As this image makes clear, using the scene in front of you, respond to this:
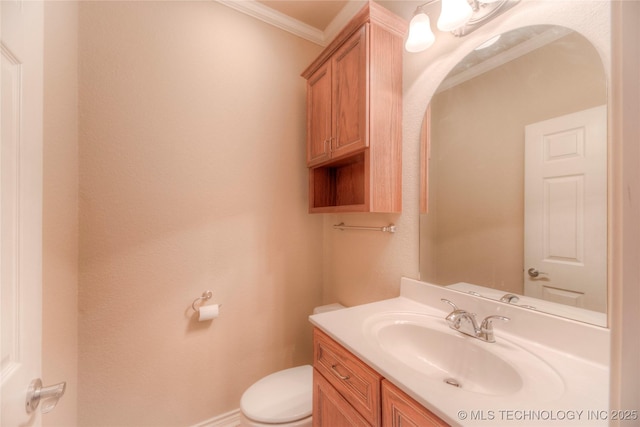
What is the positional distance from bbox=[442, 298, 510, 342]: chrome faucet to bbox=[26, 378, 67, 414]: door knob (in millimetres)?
1111

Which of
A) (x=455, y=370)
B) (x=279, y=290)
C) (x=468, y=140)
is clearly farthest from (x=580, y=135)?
(x=279, y=290)

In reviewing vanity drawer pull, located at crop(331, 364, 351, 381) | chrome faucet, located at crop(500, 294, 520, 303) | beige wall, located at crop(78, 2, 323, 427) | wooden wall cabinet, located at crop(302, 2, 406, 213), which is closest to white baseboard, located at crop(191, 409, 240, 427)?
beige wall, located at crop(78, 2, 323, 427)

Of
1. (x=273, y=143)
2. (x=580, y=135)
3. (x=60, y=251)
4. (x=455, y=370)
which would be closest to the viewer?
(x=580, y=135)

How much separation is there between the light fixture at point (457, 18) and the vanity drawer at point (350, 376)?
130 centimetres

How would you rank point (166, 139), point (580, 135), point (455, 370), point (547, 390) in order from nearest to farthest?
point (547, 390) → point (580, 135) → point (455, 370) → point (166, 139)

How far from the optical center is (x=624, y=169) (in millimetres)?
286

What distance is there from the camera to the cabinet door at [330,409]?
32.9 inches

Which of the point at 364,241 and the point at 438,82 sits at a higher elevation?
the point at 438,82

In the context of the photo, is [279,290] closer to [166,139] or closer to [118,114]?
[166,139]

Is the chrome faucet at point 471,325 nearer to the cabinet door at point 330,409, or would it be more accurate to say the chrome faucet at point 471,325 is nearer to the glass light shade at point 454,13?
the cabinet door at point 330,409

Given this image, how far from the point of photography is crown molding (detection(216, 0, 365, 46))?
1.59 m

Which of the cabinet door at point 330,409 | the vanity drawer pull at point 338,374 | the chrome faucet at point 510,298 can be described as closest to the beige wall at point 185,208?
the cabinet door at point 330,409

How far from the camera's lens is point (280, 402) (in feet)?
4.06

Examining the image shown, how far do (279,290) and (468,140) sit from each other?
1441 mm
